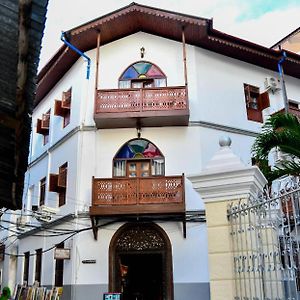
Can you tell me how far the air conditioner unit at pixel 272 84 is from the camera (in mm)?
16661

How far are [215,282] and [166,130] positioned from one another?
1000 centimetres

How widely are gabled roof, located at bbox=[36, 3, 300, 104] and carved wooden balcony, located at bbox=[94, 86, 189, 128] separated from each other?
2.44m

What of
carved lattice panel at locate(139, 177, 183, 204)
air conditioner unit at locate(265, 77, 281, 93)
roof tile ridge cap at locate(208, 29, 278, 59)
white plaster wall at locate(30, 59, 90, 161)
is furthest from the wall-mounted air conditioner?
air conditioner unit at locate(265, 77, 281, 93)

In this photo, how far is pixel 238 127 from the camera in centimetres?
1541

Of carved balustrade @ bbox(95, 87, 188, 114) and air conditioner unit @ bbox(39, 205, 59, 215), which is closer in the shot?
carved balustrade @ bbox(95, 87, 188, 114)

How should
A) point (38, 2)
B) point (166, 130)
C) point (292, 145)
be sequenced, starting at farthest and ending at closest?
point (166, 130) < point (292, 145) < point (38, 2)

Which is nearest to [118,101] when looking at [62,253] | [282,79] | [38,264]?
[62,253]

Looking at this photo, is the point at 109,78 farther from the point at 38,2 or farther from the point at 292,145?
the point at 38,2

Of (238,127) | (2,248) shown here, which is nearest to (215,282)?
(238,127)

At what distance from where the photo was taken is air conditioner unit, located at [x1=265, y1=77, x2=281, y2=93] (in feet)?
54.7

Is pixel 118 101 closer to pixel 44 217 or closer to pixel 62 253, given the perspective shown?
pixel 44 217

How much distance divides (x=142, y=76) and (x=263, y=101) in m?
4.94

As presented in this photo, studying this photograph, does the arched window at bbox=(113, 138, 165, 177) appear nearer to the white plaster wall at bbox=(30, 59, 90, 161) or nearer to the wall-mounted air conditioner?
the white plaster wall at bbox=(30, 59, 90, 161)

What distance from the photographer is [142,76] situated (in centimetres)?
1539
